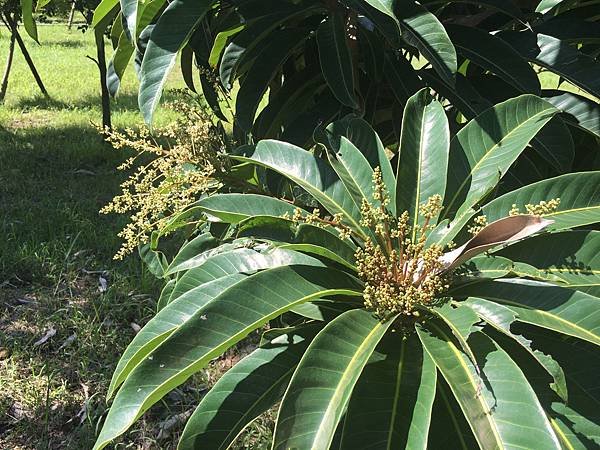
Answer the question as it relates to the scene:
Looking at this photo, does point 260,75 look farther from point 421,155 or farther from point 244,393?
point 244,393

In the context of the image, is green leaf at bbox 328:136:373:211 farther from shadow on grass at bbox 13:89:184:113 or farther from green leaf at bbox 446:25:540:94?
shadow on grass at bbox 13:89:184:113

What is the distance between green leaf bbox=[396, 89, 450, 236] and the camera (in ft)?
3.67

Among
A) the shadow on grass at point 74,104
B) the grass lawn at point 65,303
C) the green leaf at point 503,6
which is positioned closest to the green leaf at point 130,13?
the green leaf at point 503,6

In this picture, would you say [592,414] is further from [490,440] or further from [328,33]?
[328,33]

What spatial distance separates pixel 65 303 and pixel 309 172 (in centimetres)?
197

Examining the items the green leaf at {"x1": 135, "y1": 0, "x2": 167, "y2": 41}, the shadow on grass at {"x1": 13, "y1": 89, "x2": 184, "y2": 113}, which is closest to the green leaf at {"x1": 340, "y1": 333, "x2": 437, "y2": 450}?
the green leaf at {"x1": 135, "y1": 0, "x2": 167, "y2": 41}

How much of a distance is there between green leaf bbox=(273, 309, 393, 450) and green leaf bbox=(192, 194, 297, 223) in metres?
0.29

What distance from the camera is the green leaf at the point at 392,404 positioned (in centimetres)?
85

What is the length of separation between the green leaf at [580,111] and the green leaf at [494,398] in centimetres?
60

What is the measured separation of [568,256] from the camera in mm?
991

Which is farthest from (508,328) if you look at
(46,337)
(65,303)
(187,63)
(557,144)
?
(65,303)

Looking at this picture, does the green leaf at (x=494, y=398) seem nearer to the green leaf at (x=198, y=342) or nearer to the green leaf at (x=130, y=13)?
the green leaf at (x=198, y=342)

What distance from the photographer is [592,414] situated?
2.90 feet

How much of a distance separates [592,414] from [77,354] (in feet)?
6.68
